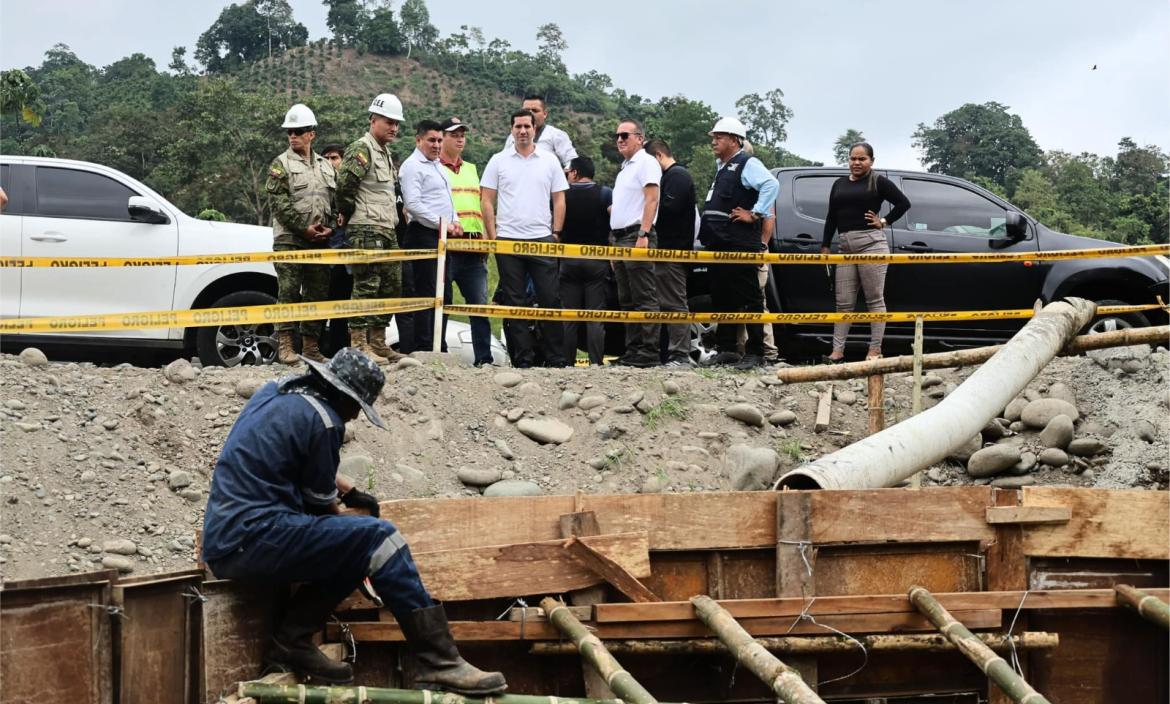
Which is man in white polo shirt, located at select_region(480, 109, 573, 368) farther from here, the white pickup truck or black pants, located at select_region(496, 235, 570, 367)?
the white pickup truck

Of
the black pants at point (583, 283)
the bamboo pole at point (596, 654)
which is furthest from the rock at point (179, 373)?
the bamboo pole at point (596, 654)

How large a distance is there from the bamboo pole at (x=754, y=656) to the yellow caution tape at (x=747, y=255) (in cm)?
520

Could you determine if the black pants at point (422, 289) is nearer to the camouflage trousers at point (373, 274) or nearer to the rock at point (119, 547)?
the camouflage trousers at point (373, 274)

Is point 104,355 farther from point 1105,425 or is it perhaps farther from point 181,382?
point 1105,425

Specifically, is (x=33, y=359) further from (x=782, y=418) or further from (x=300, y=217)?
(x=782, y=418)

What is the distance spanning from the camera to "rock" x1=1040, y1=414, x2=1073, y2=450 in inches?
414

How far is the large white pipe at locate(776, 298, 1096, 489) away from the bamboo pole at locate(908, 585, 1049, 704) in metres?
0.74

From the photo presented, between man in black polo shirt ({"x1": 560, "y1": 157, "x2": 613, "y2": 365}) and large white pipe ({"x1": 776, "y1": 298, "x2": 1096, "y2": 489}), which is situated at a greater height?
man in black polo shirt ({"x1": 560, "y1": 157, "x2": 613, "y2": 365})

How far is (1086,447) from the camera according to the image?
1042 centimetres

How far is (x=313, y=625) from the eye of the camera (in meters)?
5.68

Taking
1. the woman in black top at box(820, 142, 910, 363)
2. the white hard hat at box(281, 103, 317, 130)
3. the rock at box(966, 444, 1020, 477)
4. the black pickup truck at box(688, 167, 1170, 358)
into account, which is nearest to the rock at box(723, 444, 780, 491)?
the rock at box(966, 444, 1020, 477)

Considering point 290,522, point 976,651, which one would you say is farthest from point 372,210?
point 976,651

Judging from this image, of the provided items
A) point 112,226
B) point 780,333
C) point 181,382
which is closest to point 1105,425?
point 780,333

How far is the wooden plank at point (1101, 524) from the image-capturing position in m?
6.60
